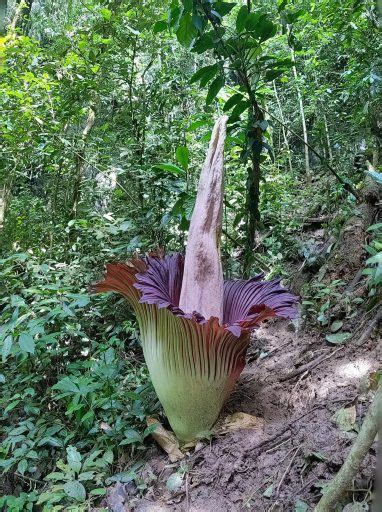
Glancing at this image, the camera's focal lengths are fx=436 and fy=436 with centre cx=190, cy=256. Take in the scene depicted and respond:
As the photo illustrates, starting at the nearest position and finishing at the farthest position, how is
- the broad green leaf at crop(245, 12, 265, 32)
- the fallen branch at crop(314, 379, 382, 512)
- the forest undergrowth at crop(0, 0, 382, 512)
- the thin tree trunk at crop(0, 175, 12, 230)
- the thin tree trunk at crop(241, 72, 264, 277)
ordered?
1. the fallen branch at crop(314, 379, 382, 512)
2. the forest undergrowth at crop(0, 0, 382, 512)
3. the broad green leaf at crop(245, 12, 265, 32)
4. the thin tree trunk at crop(241, 72, 264, 277)
5. the thin tree trunk at crop(0, 175, 12, 230)

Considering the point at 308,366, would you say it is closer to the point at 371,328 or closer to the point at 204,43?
the point at 371,328

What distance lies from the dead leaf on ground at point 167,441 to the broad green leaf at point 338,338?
0.84 metres

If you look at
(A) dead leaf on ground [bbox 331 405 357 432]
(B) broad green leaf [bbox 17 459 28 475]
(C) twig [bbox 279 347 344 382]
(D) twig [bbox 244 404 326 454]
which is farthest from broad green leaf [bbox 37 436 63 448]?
(A) dead leaf on ground [bbox 331 405 357 432]

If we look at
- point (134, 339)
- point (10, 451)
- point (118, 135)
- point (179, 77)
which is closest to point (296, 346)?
point (134, 339)

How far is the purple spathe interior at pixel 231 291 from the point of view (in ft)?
6.07

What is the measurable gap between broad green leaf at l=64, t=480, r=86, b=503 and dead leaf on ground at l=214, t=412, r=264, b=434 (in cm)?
58

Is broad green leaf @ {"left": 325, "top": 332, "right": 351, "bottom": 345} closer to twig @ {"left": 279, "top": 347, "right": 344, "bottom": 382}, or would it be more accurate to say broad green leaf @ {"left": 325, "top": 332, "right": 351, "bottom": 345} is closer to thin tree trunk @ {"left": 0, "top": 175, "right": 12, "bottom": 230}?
twig @ {"left": 279, "top": 347, "right": 344, "bottom": 382}

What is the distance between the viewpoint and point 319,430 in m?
1.55

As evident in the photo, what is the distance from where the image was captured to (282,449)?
1594 millimetres

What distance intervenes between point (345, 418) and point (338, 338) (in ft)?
1.82

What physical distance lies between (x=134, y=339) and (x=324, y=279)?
1.25m

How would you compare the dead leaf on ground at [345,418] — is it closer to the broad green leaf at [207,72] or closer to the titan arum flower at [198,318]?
the titan arum flower at [198,318]

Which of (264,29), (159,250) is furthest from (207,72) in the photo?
(159,250)

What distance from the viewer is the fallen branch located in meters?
0.98
